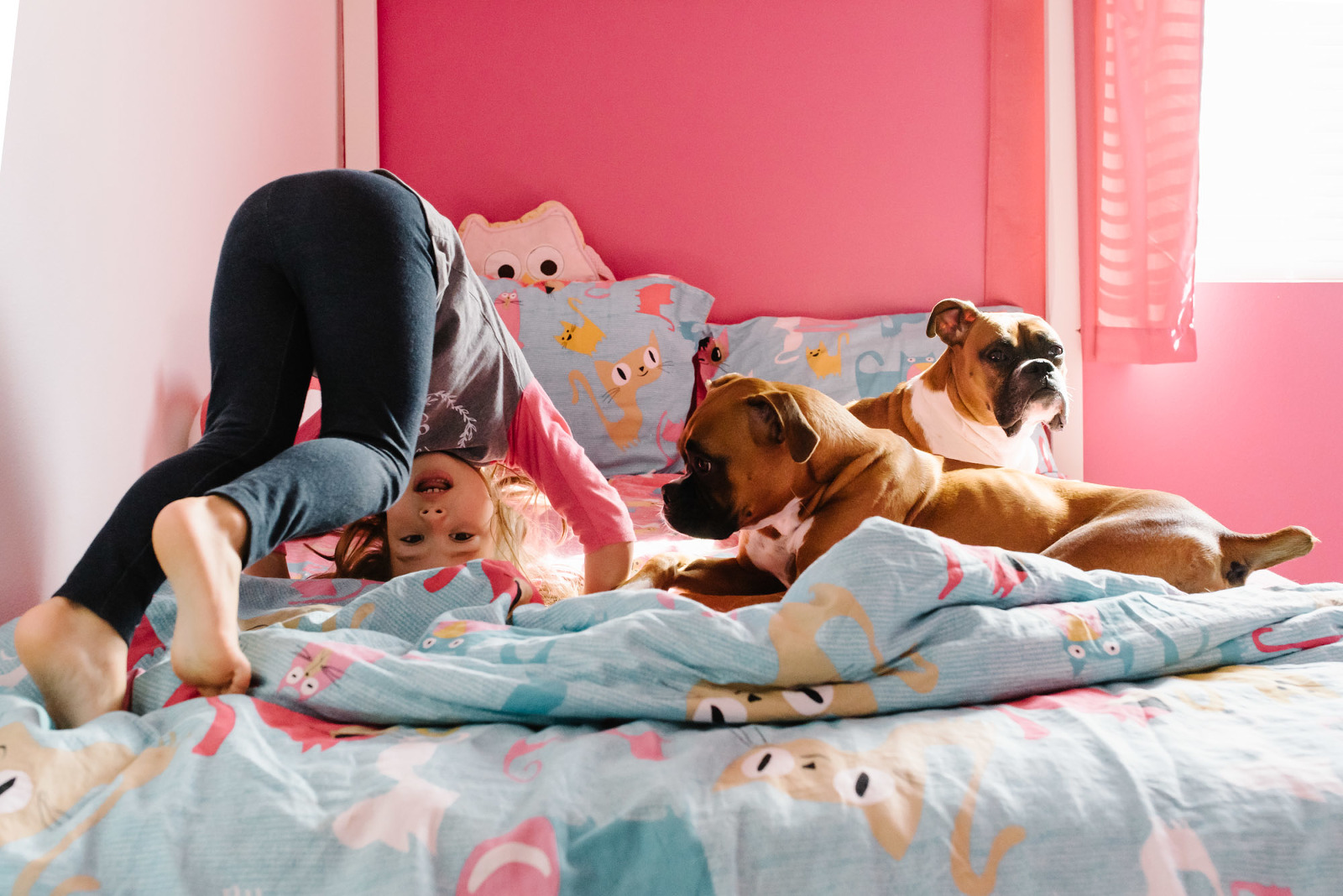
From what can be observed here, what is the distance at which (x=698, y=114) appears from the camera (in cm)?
273

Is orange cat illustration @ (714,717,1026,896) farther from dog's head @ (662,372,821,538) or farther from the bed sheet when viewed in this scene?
dog's head @ (662,372,821,538)

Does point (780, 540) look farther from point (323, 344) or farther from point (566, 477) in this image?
point (323, 344)

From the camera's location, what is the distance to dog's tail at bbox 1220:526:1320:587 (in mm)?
1091

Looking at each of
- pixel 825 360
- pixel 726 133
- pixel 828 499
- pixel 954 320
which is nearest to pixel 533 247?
pixel 726 133

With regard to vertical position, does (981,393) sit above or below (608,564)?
above

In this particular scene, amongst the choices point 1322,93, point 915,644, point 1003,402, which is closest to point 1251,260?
point 1322,93

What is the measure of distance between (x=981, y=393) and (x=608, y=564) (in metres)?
0.97

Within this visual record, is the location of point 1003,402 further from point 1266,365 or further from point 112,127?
point 112,127

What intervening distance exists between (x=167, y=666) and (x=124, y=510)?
6.2 inches

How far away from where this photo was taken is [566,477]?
4.36 feet

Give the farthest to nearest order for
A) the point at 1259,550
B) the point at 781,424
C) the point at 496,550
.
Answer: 1. the point at 496,550
2. the point at 781,424
3. the point at 1259,550

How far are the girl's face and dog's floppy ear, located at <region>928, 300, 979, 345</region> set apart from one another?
1.08 meters

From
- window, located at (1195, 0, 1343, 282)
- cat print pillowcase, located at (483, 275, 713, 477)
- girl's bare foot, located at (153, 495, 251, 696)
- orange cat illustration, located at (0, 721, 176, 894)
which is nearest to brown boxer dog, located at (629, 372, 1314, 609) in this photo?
girl's bare foot, located at (153, 495, 251, 696)

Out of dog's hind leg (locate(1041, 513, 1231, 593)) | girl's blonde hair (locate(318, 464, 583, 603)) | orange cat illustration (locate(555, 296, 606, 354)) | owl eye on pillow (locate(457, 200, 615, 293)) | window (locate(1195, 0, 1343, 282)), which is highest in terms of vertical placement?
window (locate(1195, 0, 1343, 282))
